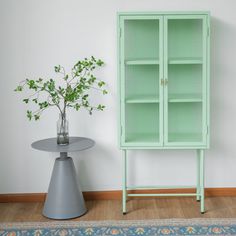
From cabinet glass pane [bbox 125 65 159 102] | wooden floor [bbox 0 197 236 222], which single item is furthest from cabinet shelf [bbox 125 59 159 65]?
wooden floor [bbox 0 197 236 222]

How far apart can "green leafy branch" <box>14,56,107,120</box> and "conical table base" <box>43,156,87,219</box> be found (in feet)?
1.31

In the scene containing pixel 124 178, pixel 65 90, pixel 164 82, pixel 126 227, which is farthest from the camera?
pixel 65 90

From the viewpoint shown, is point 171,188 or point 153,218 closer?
point 153,218

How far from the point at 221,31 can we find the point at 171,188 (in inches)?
51.3

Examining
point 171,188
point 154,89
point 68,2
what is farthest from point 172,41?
point 171,188

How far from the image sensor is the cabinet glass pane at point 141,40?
3364 millimetres

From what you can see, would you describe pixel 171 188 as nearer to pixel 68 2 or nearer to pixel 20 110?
pixel 20 110

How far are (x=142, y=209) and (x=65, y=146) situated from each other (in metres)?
0.78

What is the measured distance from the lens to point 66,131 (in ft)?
10.9

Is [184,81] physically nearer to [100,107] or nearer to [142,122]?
[142,122]

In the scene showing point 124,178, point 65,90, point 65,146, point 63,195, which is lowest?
point 63,195

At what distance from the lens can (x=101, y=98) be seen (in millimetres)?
3566

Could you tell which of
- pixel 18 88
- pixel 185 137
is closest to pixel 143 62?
pixel 185 137

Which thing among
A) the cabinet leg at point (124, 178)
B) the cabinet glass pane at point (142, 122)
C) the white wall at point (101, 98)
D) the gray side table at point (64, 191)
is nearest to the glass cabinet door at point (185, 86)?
the cabinet glass pane at point (142, 122)
